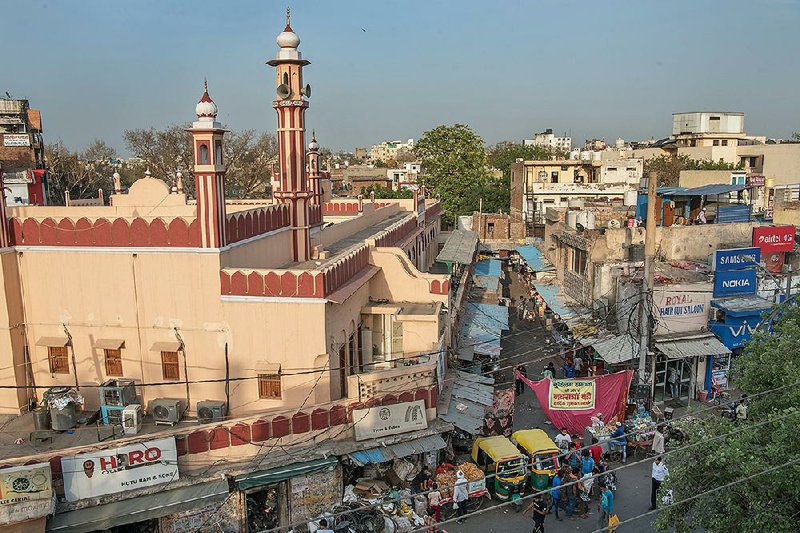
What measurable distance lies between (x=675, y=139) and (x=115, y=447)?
82236 mm

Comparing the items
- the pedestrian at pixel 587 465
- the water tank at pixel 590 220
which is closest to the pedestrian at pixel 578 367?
the pedestrian at pixel 587 465

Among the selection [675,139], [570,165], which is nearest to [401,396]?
[570,165]

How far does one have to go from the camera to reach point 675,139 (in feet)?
263

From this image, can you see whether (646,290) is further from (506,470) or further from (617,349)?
(506,470)

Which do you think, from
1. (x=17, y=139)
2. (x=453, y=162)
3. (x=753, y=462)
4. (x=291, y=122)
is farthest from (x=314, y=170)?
(x=17, y=139)

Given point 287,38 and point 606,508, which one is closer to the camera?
point 606,508

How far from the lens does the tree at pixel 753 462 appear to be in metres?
8.16

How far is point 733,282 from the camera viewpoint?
20172mm

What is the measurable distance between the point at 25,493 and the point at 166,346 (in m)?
4.17

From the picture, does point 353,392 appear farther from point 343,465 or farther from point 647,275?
point 647,275

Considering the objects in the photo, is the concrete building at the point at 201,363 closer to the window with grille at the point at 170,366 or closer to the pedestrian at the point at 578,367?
the window with grille at the point at 170,366

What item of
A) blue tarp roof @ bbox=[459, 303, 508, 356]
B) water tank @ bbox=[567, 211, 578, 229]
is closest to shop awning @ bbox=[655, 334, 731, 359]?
blue tarp roof @ bbox=[459, 303, 508, 356]

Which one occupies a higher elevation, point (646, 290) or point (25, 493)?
point (646, 290)

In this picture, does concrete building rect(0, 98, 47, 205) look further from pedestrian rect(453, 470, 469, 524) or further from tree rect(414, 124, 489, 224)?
pedestrian rect(453, 470, 469, 524)
